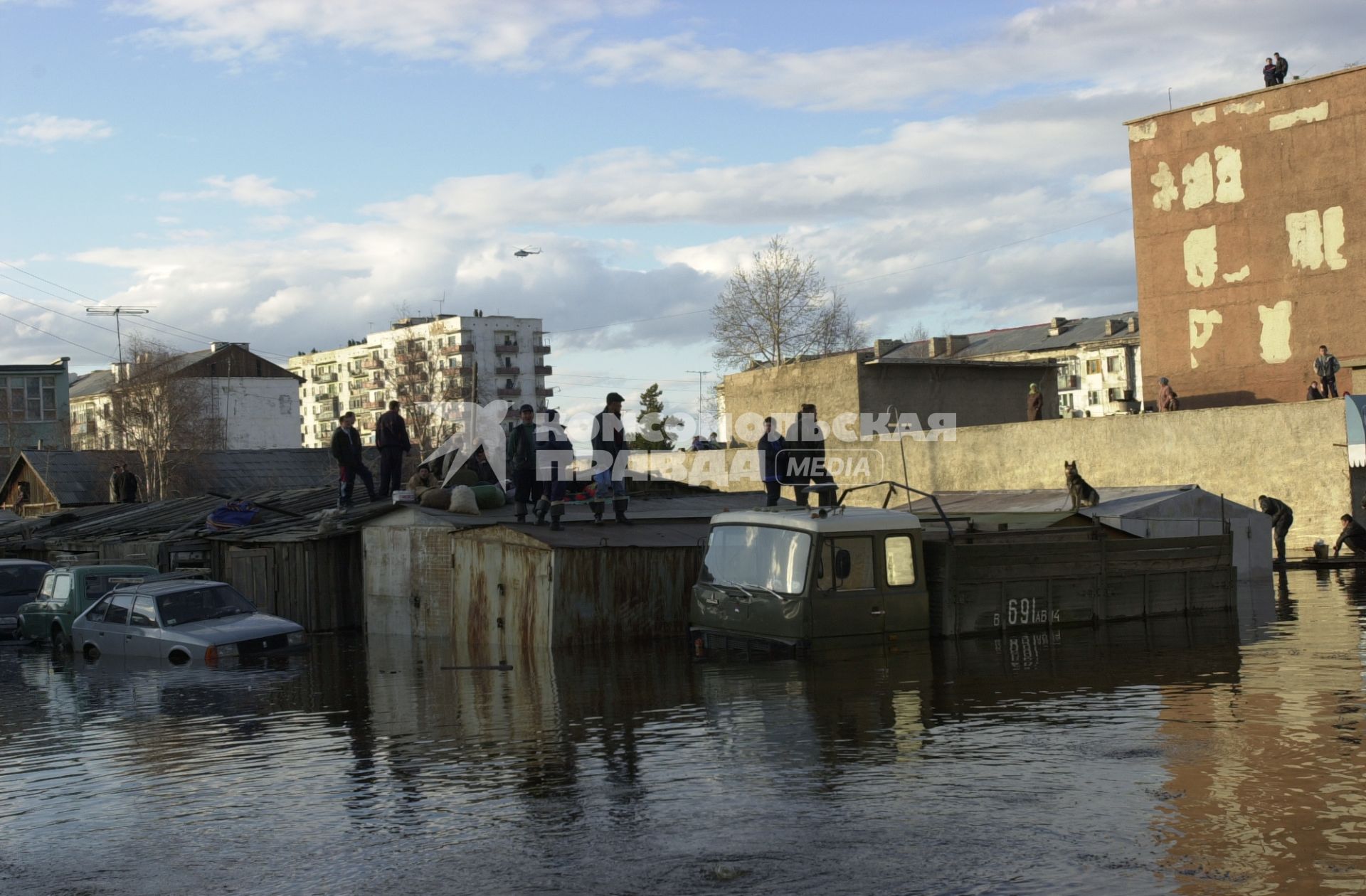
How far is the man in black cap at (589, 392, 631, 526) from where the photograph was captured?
21.1 metres

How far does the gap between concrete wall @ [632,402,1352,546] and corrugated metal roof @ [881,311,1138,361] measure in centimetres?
8298

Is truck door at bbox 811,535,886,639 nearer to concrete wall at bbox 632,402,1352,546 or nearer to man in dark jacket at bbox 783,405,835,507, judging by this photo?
man in dark jacket at bbox 783,405,835,507

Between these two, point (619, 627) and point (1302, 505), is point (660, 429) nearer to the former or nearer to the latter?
point (1302, 505)

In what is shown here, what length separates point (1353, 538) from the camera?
31.8 meters

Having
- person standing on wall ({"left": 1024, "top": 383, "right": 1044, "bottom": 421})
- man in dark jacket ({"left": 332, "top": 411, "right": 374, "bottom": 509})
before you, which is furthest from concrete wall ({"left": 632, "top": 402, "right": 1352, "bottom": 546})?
man in dark jacket ({"left": 332, "top": 411, "right": 374, "bottom": 509})

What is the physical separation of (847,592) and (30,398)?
7844cm

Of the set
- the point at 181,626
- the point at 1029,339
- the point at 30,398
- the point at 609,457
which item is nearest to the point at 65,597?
the point at 181,626

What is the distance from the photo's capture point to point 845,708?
45.3 feet

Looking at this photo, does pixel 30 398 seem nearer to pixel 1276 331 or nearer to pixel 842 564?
pixel 1276 331

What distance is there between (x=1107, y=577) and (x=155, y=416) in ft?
224

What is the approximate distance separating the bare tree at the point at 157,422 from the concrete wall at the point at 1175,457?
4554cm

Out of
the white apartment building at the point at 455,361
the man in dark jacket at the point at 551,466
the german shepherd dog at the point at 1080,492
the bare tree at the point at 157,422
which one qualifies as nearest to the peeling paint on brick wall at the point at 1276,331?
the german shepherd dog at the point at 1080,492

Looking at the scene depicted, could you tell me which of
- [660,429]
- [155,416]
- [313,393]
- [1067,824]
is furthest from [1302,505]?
[313,393]

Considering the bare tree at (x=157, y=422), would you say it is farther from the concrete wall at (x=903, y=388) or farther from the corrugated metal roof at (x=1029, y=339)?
the corrugated metal roof at (x=1029, y=339)
